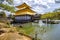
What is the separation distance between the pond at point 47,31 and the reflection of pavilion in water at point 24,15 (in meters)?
0.11

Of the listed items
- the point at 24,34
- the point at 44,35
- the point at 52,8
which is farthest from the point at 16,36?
the point at 52,8

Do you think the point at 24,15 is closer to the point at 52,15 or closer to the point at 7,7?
the point at 7,7

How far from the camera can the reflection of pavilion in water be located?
208 centimetres

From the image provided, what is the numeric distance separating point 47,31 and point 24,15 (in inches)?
15.9

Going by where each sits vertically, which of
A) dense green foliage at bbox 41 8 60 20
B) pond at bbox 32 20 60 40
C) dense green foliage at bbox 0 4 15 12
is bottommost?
pond at bbox 32 20 60 40

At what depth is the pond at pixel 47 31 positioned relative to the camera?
1993mm

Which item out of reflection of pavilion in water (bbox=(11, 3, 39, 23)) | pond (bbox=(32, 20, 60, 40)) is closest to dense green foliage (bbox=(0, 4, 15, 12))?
reflection of pavilion in water (bbox=(11, 3, 39, 23))

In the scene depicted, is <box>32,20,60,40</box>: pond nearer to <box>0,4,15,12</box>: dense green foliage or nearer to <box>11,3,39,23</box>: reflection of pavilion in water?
<box>11,3,39,23</box>: reflection of pavilion in water

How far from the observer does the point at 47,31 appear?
2027 millimetres

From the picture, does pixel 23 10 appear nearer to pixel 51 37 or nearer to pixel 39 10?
pixel 39 10

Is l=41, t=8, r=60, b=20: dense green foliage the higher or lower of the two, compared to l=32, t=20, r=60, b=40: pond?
higher

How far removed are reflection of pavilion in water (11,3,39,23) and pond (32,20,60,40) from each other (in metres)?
0.11

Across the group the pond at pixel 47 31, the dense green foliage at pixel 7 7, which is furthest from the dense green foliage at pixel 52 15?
the dense green foliage at pixel 7 7

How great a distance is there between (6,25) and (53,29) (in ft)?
2.19
